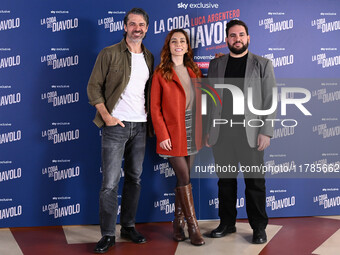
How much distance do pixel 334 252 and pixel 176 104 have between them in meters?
1.54

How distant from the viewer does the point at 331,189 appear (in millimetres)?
3752

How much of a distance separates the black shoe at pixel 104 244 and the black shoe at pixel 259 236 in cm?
106

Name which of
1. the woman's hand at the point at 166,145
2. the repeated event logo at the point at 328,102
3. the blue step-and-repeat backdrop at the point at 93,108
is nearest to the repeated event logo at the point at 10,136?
the blue step-and-repeat backdrop at the point at 93,108

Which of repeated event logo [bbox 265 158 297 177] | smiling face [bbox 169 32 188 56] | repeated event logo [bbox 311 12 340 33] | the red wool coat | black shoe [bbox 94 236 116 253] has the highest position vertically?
repeated event logo [bbox 311 12 340 33]

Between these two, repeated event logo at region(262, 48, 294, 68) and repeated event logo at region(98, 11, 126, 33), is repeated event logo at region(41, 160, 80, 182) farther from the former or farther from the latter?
repeated event logo at region(262, 48, 294, 68)

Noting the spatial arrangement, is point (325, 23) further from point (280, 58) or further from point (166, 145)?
point (166, 145)

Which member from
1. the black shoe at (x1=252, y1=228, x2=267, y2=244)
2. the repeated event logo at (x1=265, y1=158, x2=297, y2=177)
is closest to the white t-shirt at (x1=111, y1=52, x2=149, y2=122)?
the black shoe at (x1=252, y1=228, x2=267, y2=244)

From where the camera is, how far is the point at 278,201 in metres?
3.69

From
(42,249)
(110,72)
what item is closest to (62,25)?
(110,72)

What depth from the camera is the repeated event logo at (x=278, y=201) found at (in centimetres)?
368

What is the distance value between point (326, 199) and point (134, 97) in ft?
6.88

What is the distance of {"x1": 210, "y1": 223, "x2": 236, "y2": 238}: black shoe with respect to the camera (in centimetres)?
314

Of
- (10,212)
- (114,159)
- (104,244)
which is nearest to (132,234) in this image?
(104,244)

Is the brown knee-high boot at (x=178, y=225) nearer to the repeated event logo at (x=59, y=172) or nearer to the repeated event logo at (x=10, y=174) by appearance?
the repeated event logo at (x=59, y=172)
